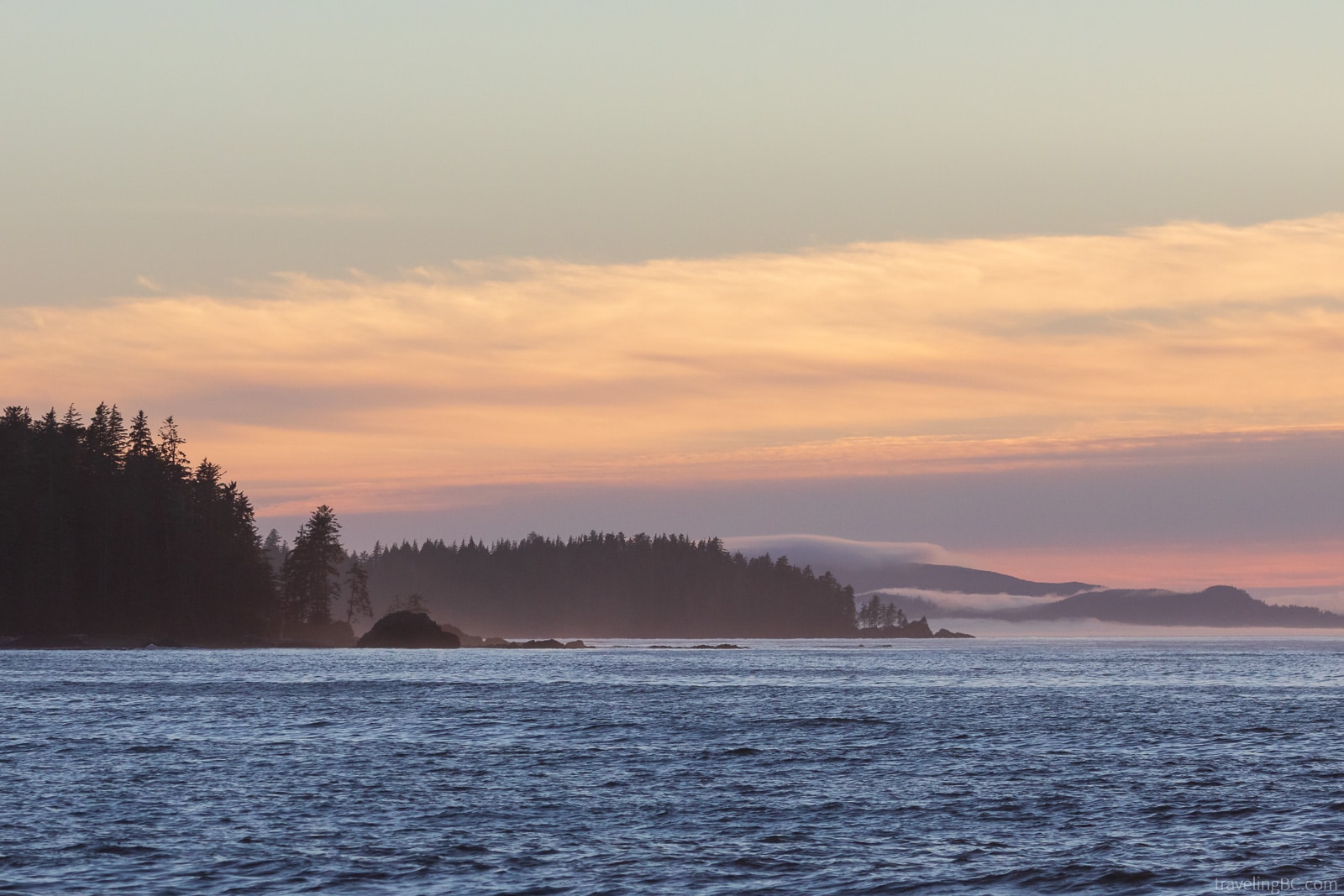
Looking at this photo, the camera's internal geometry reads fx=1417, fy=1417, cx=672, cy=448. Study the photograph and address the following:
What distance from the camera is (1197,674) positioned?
12938cm

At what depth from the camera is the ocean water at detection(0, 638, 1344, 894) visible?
90.9 feet

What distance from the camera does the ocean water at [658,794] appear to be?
27703mm

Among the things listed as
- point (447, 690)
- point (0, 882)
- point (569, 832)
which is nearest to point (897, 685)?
point (447, 690)

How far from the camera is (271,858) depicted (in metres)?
29.0

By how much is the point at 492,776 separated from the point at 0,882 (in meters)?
18.6

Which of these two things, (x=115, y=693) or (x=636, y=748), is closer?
(x=636, y=748)

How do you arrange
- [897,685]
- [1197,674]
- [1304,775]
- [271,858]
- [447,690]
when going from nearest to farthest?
1. [271,858]
2. [1304,775]
3. [447,690]
4. [897,685]
5. [1197,674]

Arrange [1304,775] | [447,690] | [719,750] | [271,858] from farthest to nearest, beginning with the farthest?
[447,690], [719,750], [1304,775], [271,858]

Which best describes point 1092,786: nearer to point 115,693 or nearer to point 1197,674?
point 115,693

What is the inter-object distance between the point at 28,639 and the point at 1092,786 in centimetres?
13278

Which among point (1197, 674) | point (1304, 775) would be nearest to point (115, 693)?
point (1304, 775)

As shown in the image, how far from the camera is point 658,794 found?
129 feet

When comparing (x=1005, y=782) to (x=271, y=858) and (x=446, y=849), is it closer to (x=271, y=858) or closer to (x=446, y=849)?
(x=446, y=849)

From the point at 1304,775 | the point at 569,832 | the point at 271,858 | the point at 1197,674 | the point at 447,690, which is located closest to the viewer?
the point at 271,858
